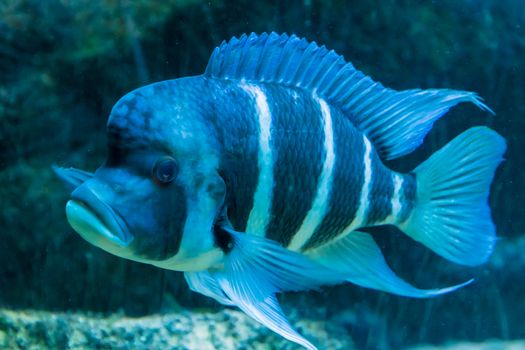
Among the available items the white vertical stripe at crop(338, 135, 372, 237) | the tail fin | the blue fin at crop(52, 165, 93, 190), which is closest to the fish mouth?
the blue fin at crop(52, 165, 93, 190)

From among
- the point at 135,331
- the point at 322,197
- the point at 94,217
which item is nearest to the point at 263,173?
the point at 322,197

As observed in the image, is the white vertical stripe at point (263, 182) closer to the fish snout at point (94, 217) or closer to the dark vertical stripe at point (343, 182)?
the dark vertical stripe at point (343, 182)

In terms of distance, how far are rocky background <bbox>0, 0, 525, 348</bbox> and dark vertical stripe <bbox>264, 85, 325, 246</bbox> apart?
5.66 ft

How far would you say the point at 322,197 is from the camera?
1.91 meters

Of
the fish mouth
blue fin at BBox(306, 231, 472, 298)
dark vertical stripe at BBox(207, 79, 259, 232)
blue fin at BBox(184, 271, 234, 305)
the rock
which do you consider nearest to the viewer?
the fish mouth

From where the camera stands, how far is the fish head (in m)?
1.50

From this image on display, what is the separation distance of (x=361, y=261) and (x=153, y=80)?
179 centimetres

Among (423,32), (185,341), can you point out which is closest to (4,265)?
(185,341)

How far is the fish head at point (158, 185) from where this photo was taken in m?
1.50

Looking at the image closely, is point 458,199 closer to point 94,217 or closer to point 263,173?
point 263,173

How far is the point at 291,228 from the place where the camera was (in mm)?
1863

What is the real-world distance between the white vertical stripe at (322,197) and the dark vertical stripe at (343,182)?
0.02 metres

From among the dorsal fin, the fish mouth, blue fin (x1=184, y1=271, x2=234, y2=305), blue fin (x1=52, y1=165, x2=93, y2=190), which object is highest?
the dorsal fin

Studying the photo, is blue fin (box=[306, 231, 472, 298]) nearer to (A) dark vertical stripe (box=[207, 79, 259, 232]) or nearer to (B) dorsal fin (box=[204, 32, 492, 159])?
(B) dorsal fin (box=[204, 32, 492, 159])
